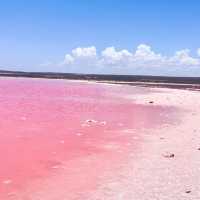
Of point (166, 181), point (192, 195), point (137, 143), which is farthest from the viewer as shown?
point (137, 143)

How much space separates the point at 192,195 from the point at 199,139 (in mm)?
6393

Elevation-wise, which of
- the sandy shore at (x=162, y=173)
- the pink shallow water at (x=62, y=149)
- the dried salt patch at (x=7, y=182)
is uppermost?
the sandy shore at (x=162, y=173)

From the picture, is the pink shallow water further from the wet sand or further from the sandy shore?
the sandy shore

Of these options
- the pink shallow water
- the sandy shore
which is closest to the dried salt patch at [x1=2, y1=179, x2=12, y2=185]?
the pink shallow water

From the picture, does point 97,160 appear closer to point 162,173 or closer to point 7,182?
point 162,173

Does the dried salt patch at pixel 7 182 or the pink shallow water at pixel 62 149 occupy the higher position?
the pink shallow water at pixel 62 149

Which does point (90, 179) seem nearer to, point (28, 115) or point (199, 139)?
point (199, 139)

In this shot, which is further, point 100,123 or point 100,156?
point 100,123

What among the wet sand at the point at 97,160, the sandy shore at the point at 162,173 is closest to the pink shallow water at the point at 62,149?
the wet sand at the point at 97,160

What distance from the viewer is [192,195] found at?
765cm

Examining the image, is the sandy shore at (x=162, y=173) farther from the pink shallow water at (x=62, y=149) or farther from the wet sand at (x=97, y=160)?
the pink shallow water at (x=62, y=149)

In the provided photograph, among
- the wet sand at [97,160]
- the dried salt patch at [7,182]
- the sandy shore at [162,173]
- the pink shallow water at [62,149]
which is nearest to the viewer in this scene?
the sandy shore at [162,173]

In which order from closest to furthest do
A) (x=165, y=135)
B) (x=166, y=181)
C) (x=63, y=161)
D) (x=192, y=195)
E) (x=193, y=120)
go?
(x=192, y=195), (x=166, y=181), (x=63, y=161), (x=165, y=135), (x=193, y=120)

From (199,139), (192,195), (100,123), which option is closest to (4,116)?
(100,123)
